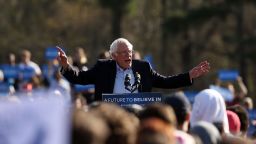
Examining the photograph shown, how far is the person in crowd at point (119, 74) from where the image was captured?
35.1ft

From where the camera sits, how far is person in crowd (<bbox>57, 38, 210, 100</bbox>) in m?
10.7

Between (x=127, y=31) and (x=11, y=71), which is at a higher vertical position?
(x=127, y=31)

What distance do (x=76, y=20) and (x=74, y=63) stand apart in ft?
151

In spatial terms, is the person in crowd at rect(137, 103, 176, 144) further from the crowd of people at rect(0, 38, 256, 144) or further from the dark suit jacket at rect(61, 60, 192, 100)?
the dark suit jacket at rect(61, 60, 192, 100)

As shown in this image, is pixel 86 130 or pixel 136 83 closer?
pixel 86 130

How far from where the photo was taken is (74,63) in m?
18.2

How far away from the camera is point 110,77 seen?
1069 cm

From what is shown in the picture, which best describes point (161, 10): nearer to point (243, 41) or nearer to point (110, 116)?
point (243, 41)

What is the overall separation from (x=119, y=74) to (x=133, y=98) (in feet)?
3.01

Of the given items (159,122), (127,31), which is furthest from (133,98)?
(127,31)

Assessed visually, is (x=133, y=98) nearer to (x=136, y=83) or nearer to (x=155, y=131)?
(x=136, y=83)

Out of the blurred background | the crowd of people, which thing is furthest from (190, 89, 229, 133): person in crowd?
the blurred background

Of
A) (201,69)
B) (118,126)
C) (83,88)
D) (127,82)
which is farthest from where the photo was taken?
(83,88)

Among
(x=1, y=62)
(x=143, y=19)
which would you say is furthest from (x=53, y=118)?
(x=143, y=19)
